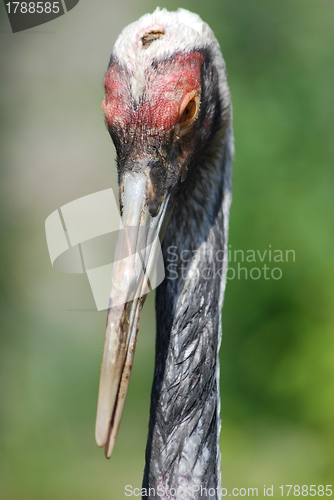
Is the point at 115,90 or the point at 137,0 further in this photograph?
the point at 137,0

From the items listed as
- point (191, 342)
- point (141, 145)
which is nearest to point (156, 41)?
point (141, 145)

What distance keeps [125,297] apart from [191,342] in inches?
18.7

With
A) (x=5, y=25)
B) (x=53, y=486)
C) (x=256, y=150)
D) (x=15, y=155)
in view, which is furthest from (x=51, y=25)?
(x=53, y=486)

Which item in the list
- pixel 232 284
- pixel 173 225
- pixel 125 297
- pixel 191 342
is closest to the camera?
pixel 125 297

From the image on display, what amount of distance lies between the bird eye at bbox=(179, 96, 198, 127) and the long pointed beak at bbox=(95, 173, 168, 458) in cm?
25

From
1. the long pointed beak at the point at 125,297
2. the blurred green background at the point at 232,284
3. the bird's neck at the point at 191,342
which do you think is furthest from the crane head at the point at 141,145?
the blurred green background at the point at 232,284

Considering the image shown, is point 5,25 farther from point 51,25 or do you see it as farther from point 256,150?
point 256,150

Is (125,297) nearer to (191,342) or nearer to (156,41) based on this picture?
(191,342)

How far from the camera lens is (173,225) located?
208 centimetres

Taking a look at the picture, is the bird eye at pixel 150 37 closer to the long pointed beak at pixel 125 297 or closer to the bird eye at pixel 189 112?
the bird eye at pixel 189 112

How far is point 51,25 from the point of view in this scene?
520cm

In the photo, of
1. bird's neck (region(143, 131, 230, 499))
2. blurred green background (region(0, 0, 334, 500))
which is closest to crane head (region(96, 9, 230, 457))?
bird's neck (region(143, 131, 230, 499))

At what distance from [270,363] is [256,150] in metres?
1.81

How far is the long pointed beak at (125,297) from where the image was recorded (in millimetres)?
1580
